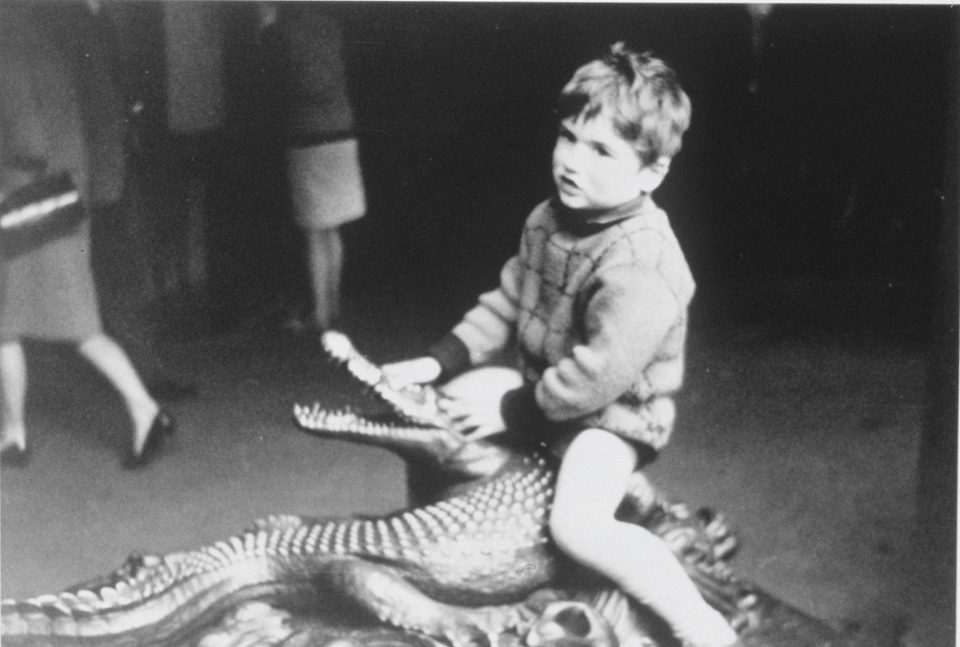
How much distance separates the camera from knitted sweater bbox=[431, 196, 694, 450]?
1496mm

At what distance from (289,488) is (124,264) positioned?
1.14 feet

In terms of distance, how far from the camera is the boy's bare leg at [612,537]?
1.54 m

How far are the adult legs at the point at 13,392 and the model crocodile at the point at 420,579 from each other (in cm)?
22

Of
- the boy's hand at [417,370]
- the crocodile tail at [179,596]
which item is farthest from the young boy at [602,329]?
the crocodile tail at [179,596]

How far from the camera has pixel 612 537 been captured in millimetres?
1545

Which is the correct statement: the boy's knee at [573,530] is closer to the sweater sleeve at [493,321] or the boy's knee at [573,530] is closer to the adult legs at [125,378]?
the sweater sleeve at [493,321]

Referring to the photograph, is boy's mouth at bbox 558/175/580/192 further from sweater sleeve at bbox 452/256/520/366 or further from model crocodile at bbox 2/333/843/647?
model crocodile at bbox 2/333/843/647

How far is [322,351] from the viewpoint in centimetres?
160

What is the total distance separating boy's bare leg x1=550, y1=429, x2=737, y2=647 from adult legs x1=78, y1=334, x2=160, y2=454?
532 mm

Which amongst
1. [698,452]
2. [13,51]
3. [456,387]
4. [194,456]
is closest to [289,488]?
[194,456]

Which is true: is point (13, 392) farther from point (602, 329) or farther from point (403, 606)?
point (602, 329)

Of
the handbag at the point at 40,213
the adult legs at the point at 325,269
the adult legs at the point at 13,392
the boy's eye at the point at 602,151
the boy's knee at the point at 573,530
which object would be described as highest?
the boy's eye at the point at 602,151

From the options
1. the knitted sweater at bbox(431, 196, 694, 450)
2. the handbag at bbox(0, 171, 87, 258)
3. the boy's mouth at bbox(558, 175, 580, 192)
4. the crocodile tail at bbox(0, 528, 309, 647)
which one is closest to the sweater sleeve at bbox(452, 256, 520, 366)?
the knitted sweater at bbox(431, 196, 694, 450)

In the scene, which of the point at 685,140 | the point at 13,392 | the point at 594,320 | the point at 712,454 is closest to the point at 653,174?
the point at 685,140
